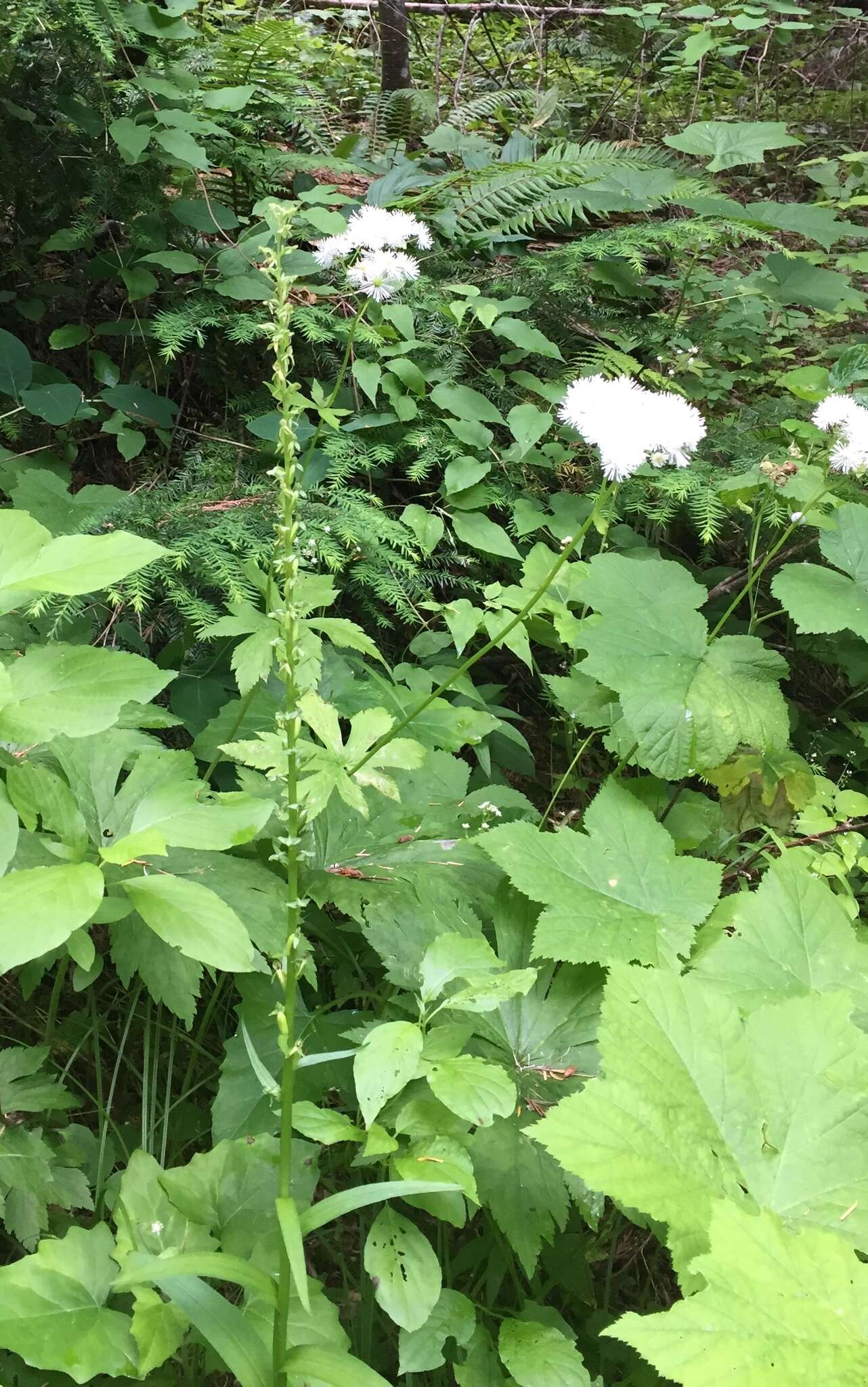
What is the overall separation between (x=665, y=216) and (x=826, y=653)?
1.94 metres

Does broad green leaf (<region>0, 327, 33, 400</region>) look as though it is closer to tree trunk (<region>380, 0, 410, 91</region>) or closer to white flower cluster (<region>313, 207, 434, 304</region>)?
white flower cluster (<region>313, 207, 434, 304</region>)

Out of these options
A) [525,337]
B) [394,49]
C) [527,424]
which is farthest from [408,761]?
[394,49]

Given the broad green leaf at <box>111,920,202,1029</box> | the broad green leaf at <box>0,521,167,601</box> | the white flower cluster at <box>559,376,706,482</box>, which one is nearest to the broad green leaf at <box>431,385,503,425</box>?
the white flower cluster at <box>559,376,706,482</box>

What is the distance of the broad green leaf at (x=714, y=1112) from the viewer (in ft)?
2.95

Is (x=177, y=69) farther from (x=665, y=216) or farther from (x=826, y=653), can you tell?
(x=826, y=653)

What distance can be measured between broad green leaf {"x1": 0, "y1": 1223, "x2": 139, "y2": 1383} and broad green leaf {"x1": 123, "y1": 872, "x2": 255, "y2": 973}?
38 cm

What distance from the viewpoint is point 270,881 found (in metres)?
1.24

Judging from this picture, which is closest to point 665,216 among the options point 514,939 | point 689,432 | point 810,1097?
point 689,432

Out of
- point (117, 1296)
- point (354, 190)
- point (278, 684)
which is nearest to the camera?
point (117, 1296)

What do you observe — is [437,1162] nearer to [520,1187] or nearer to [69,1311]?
[520,1187]

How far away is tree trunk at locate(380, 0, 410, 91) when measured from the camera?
317cm

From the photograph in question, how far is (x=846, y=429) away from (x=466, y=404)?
93cm

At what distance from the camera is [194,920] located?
92 cm

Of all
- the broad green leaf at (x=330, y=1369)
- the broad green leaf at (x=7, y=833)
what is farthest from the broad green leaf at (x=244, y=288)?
the broad green leaf at (x=330, y=1369)
